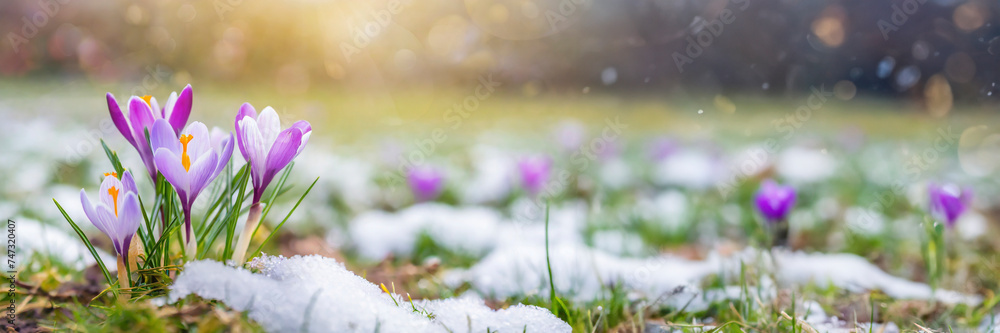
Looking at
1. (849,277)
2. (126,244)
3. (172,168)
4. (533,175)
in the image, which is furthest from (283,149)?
(533,175)

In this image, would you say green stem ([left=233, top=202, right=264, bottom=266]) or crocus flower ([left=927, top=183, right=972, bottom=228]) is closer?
green stem ([left=233, top=202, right=264, bottom=266])

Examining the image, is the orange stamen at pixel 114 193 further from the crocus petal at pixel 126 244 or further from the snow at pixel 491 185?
the snow at pixel 491 185

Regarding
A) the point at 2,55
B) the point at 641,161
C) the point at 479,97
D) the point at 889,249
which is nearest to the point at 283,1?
the point at 479,97

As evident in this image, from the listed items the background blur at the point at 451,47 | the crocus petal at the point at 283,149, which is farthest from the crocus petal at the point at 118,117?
the background blur at the point at 451,47

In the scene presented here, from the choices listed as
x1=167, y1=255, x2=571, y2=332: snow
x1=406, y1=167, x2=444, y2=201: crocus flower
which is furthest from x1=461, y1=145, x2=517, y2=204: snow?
x1=167, y1=255, x2=571, y2=332: snow

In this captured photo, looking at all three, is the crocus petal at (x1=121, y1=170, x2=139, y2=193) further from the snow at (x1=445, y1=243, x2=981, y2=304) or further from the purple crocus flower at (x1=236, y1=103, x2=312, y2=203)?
the snow at (x1=445, y1=243, x2=981, y2=304)

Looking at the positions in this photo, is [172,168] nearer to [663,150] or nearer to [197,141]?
[197,141]
